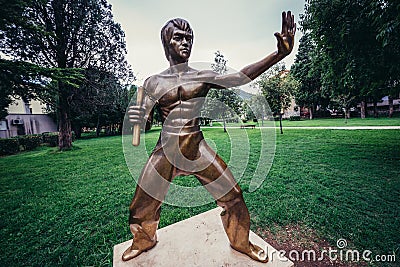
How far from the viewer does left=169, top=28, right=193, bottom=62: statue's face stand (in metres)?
1.67

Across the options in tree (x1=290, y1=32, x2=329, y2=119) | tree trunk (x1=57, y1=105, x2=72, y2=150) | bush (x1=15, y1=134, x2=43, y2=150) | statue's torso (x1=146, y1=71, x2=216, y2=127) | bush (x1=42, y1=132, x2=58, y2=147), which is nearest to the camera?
statue's torso (x1=146, y1=71, x2=216, y2=127)

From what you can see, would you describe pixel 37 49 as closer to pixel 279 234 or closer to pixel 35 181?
pixel 35 181

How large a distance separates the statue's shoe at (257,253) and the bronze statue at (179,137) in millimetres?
286

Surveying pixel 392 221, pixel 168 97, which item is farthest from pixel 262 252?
pixel 392 221

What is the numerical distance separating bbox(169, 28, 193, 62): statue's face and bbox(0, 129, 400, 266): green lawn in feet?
5.65

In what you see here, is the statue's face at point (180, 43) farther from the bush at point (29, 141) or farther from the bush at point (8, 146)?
Result: the bush at point (29, 141)

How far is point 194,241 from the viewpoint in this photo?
7.93 feet

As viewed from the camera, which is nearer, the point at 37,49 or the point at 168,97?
the point at 168,97

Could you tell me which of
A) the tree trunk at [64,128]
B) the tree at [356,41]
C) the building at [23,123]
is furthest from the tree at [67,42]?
the building at [23,123]

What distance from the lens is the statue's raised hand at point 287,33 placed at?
1427mm

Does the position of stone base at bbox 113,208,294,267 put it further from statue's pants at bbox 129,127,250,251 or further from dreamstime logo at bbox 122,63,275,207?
dreamstime logo at bbox 122,63,275,207

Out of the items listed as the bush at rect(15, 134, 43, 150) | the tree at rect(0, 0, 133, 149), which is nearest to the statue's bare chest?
the tree at rect(0, 0, 133, 149)

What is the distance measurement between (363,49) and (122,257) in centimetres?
781

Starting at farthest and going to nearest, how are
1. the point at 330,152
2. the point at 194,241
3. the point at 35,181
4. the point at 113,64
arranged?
the point at 113,64
the point at 330,152
the point at 35,181
the point at 194,241
